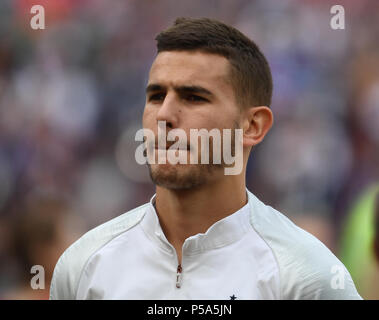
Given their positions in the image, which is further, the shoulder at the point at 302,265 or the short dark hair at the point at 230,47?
the short dark hair at the point at 230,47

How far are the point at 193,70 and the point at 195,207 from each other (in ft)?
1.78

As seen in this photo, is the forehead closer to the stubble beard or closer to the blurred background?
the stubble beard

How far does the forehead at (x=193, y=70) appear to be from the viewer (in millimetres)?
1960

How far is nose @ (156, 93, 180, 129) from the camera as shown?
1.92 m

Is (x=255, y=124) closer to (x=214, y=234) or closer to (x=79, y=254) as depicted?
(x=214, y=234)

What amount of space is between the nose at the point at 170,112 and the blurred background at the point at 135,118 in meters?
2.58

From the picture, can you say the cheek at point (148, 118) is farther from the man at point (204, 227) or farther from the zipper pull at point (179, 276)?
the zipper pull at point (179, 276)

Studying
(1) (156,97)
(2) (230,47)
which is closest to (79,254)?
(1) (156,97)

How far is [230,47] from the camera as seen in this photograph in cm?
207

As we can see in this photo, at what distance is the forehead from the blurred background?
2.56 metres

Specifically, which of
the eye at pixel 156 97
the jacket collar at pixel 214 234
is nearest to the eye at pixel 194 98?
the eye at pixel 156 97

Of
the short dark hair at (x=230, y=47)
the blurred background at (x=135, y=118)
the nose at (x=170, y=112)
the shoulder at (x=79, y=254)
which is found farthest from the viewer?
the blurred background at (x=135, y=118)

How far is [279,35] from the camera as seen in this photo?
500 centimetres

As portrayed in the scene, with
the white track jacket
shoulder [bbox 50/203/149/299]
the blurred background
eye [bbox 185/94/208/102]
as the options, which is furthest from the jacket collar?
the blurred background
